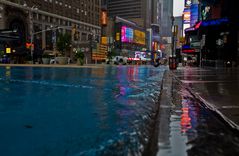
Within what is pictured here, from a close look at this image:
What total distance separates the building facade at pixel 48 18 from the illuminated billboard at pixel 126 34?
3504cm

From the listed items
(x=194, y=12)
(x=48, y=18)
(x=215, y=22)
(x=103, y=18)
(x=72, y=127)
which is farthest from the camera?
(x=103, y=18)

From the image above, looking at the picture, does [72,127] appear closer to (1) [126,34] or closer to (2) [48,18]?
(2) [48,18]

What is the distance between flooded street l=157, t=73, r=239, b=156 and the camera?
3.22 metres

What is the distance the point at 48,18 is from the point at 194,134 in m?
106

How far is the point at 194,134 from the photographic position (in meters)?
4.04

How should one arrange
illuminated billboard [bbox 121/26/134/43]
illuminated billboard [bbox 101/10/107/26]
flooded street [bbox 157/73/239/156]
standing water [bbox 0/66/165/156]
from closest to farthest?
1. flooded street [bbox 157/73/239/156]
2. standing water [bbox 0/66/165/156]
3. illuminated billboard [bbox 101/10/107/26]
4. illuminated billboard [bbox 121/26/134/43]

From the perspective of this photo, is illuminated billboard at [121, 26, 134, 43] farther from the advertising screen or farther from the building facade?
the advertising screen

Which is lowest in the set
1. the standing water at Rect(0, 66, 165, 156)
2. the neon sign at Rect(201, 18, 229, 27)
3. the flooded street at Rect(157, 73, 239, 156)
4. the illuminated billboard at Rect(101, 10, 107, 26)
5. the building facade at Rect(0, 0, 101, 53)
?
the standing water at Rect(0, 66, 165, 156)

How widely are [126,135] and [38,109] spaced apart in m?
2.58

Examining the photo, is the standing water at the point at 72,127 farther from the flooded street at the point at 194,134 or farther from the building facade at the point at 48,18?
the building facade at the point at 48,18

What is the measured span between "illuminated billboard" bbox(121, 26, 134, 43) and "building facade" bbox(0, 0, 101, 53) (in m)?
35.0

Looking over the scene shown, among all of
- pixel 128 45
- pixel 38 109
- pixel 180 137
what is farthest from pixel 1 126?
pixel 128 45

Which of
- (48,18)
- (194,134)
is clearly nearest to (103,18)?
(48,18)

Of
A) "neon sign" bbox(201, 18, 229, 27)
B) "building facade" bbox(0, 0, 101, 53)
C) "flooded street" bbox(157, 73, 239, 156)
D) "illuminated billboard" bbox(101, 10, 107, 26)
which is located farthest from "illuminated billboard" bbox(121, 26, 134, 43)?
"flooded street" bbox(157, 73, 239, 156)
